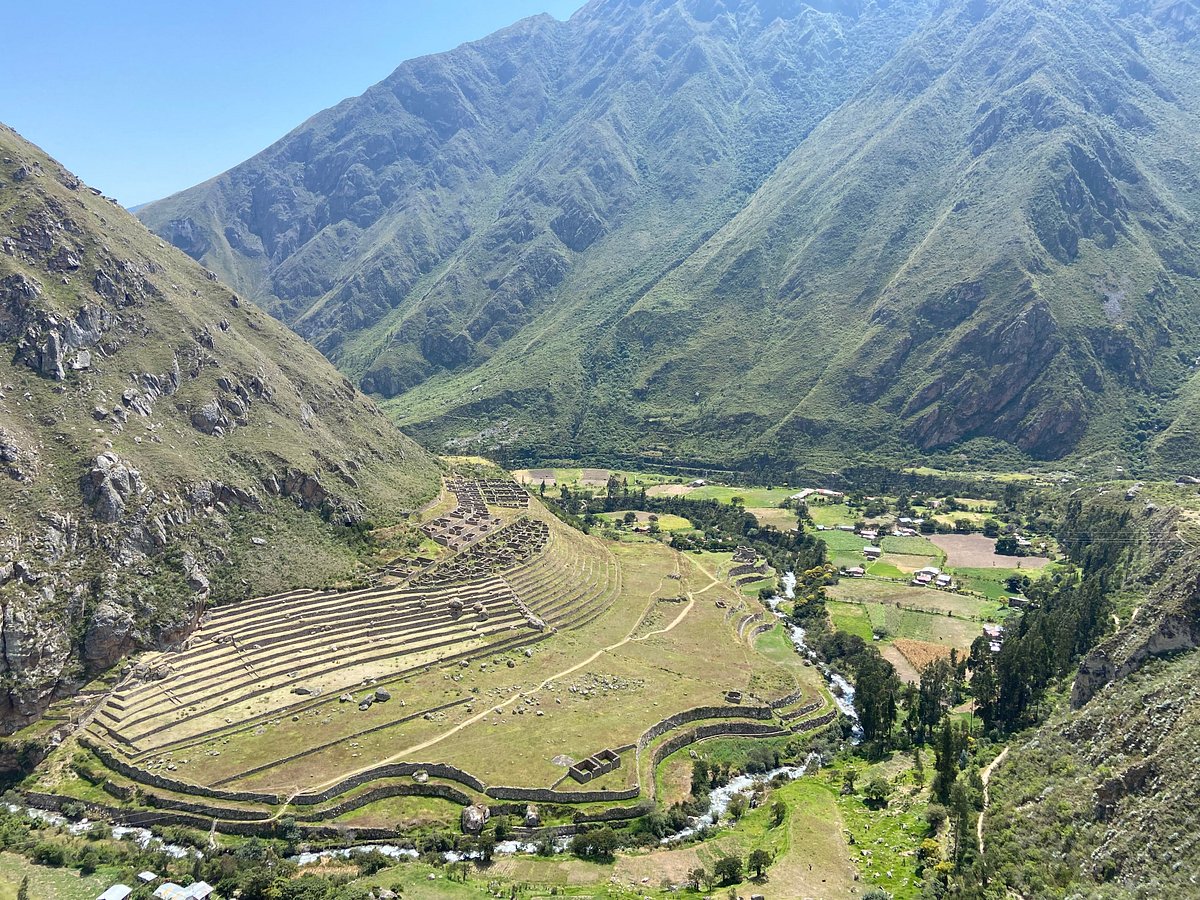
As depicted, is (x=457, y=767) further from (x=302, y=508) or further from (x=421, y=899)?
(x=302, y=508)

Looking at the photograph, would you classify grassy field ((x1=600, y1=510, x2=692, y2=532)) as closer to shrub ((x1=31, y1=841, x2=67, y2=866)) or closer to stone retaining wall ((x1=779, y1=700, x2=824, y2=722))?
stone retaining wall ((x1=779, y1=700, x2=824, y2=722))

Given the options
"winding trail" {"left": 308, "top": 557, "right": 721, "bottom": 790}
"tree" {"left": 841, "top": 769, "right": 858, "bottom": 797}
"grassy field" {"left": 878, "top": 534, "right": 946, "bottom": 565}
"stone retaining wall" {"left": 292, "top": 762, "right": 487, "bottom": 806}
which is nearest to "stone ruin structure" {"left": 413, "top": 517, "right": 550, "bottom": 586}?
"winding trail" {"left": 308, "top": 557, "right": 721, "bottom": 790}

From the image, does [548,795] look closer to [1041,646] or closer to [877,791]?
[877,791]

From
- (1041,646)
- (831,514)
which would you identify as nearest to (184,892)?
(1041,646)

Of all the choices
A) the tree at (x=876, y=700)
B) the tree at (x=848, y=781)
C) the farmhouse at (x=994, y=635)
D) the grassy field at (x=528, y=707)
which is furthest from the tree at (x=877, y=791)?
the farmhouse at (x=994, y=635)

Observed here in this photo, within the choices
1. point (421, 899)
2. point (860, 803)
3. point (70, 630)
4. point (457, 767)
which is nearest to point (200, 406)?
point (70, 630)
